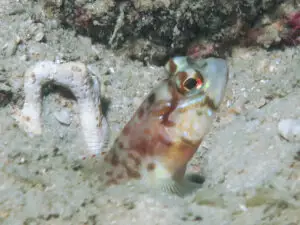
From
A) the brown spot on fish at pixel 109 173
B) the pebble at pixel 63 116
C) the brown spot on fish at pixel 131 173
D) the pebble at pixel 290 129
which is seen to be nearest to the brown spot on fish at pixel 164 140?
the brown spot on fish at pixel 131 173

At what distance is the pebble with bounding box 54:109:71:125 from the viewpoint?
327 cm

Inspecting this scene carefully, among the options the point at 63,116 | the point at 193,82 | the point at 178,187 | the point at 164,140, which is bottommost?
the point at 178,187

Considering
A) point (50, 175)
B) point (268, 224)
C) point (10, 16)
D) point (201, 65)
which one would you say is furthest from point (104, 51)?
point (268, 224)

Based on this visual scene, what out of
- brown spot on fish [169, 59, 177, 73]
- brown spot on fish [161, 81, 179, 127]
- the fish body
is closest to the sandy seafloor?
the fish body

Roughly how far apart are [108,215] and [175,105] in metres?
1.01

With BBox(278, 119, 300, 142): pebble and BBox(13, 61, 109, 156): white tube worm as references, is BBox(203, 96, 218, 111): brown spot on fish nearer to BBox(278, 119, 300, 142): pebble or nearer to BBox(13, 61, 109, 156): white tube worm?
BBox(278, 119, 300, 142): pebble

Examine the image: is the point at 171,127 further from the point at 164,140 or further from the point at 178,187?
the point at 178,187

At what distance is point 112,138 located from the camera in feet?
11.6

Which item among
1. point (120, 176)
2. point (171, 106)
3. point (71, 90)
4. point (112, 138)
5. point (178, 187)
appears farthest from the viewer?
point (112, 138)

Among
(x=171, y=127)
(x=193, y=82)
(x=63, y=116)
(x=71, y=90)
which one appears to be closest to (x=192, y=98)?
(x=193, y=82)

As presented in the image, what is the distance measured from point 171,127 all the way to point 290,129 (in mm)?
939

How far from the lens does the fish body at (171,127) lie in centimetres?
247

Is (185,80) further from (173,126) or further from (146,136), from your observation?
(146,136)

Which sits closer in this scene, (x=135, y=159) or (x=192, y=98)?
(x=192, y=98)
